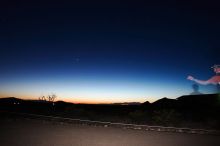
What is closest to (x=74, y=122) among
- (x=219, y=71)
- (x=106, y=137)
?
→ (x=106, y=137)

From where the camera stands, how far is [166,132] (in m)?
16.1

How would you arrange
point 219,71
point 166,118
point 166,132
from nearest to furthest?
point 166,132 < point 166,118 < point 219,71

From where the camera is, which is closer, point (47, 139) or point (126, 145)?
point (126, 145)

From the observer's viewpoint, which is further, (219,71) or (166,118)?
(219,71)

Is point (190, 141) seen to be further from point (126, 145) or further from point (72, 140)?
point (72, 140)

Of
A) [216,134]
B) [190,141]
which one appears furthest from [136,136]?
[216,134]

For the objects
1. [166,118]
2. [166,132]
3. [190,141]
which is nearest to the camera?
[190,141]

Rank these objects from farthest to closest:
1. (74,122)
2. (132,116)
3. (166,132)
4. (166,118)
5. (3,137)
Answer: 1. (132,116)
2. (166,118)
3. (74,122)
4. (166,132)
5. (3,137)

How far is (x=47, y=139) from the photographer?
13969mm

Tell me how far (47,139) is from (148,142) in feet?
18.3

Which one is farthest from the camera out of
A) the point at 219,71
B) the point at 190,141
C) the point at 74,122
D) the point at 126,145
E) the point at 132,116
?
the point at 219,71

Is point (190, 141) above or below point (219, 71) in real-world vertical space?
below

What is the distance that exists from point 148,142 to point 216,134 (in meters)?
4.87

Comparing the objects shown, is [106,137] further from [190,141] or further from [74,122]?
[74,122]
